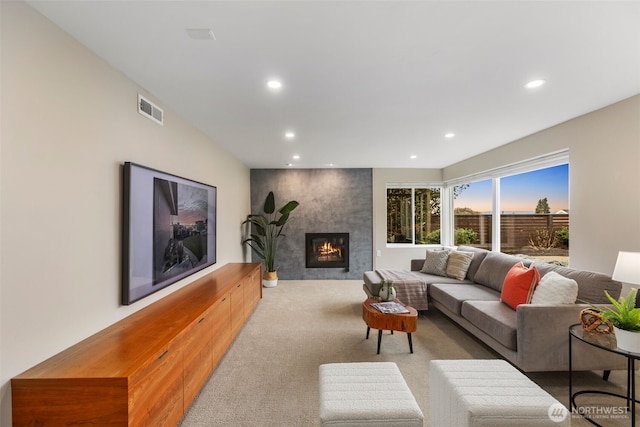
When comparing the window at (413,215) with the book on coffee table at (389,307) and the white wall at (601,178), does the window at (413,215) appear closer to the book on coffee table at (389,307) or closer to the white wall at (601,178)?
the white wall at (601,178)

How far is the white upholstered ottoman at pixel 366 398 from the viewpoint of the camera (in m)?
1.38

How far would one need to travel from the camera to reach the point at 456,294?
345 cm

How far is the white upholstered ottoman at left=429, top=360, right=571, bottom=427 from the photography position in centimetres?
139

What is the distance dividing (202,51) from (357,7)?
101 centimetres

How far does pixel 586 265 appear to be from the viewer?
308cm

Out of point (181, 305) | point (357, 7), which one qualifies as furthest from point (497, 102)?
point (181, 305)

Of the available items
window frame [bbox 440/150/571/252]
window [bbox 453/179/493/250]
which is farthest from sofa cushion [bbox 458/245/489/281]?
window [bbox 453/179/493/250]

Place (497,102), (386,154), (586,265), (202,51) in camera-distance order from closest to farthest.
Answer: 1. (202,51)
2. (497,102)
3. (586,265)
4. (386,154)

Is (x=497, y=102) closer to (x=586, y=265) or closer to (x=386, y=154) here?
(x=586, y=265)

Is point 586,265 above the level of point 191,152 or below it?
below

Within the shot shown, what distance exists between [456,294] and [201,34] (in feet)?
11.7

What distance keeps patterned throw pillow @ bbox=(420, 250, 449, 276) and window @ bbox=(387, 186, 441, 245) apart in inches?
72.1

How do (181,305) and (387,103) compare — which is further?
(387,103)

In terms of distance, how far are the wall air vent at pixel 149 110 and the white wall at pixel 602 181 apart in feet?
14.1
